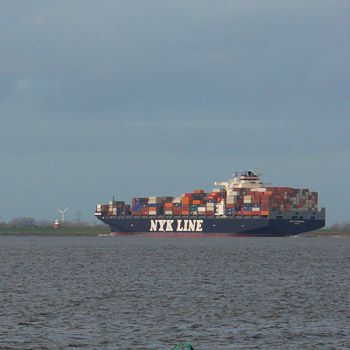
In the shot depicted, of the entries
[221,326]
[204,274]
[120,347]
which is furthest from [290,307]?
[204,274]

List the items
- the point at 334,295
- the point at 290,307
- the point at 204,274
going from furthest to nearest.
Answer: the point at 204,274, the point at 334,295, the point at 290,307

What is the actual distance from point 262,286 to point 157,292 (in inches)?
417

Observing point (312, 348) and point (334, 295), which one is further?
point (334, 295)

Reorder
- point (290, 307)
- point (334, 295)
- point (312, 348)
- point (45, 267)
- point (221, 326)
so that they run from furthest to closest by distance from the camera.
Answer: point (45, 267)
point (334, 295)
point (290, 307)
point (221, 326)
point (312, 348)

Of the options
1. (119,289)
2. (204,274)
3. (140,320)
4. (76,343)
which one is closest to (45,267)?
(204,274)

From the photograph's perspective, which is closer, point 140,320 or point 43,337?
point 43,337

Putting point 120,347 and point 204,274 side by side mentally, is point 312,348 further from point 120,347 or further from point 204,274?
point 204,274

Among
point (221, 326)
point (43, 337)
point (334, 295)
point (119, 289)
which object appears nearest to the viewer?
point (43, 337)

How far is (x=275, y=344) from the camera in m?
43.9

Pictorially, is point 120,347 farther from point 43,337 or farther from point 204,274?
point 204,274

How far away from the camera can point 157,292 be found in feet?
230

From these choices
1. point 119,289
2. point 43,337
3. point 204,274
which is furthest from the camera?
point 204,274

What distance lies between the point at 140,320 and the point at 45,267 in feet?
176

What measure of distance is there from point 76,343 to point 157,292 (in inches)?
1035
